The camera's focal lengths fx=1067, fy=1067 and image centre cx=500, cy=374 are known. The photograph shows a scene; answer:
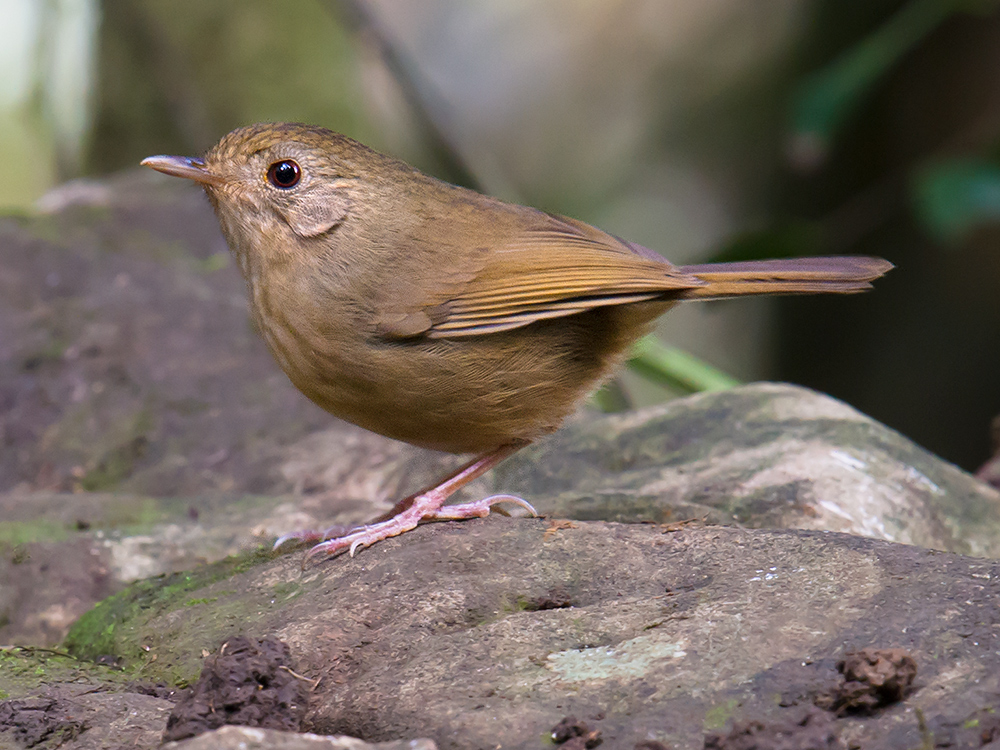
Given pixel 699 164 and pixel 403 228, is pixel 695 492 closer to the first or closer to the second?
pixel 403 228

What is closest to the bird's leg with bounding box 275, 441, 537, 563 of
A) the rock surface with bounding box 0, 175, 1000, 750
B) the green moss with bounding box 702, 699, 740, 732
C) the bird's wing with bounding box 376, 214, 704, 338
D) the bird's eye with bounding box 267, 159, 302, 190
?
the rock surface with bounding box 0, 175, 1000, 750

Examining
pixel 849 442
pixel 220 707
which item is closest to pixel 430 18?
pixel 849 442

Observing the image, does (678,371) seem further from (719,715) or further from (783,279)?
(719,715)

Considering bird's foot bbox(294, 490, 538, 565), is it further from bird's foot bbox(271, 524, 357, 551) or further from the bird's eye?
the bird's eye

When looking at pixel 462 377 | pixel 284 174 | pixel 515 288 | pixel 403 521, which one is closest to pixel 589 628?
pixel 403 521

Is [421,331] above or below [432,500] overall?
above

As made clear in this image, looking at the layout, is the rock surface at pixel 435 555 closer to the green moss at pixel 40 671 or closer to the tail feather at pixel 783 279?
the green moss at pixel 40 671

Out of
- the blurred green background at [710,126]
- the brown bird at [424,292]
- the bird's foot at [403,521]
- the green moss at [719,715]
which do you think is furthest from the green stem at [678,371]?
the green moss at [719,715]
